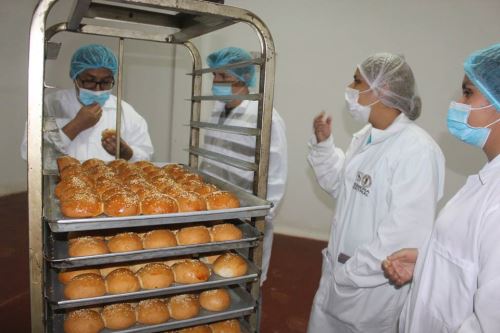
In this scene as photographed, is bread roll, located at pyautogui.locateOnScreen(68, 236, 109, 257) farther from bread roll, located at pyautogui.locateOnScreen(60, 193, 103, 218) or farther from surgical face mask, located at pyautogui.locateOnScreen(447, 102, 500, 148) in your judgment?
surgical face mask, located at pyautogui.locateOnScreen(447, 102, 500, 148)

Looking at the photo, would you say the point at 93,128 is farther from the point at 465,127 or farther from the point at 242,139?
the point at 465,127

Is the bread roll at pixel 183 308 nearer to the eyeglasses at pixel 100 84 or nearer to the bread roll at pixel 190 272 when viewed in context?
the bread roll at pixel 190 272

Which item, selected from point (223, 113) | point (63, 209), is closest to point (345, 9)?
point (223, 113)

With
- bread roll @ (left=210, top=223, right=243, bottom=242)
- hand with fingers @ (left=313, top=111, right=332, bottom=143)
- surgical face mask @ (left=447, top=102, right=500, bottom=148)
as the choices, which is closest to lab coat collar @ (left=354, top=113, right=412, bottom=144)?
hand with fingers @ (left=313, top=111, right=332, bottom=143)

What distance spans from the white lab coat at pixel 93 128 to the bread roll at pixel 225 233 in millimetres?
1350

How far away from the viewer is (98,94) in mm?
2100

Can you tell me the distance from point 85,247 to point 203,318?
0.37 meters

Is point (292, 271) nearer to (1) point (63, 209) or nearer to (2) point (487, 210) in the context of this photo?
(2) point (487, 210)

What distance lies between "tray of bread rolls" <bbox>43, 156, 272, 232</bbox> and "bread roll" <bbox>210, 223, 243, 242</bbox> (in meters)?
0.07

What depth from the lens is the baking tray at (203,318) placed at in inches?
38.5

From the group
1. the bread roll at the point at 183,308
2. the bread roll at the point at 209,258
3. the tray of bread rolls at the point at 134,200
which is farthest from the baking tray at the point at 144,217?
the bread roll at the point at 183,308

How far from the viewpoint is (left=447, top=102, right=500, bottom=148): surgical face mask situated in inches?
46.7

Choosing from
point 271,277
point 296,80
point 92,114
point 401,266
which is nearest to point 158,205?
point 401,266

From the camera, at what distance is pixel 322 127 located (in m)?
2.22
